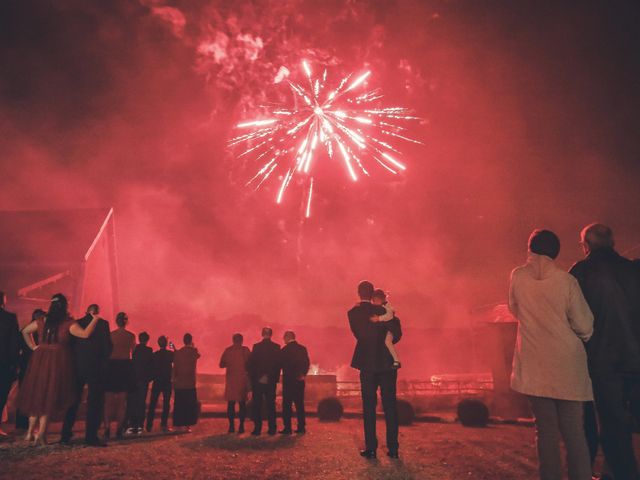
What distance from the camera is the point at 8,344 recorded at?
6.35 m

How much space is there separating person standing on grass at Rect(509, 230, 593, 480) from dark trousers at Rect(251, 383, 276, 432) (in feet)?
18.4

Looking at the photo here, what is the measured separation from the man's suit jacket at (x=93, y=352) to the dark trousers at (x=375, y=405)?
151 inches

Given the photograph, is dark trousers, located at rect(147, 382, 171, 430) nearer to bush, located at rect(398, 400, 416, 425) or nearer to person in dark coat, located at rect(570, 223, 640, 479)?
bush, located at rect(398, 400, 416, 425)

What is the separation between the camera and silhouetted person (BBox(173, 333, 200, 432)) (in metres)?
8.60

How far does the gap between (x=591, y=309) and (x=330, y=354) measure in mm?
46782

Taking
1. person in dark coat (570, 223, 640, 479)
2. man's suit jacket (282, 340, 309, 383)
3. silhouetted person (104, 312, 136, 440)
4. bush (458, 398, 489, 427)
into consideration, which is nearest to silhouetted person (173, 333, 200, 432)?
silhouetted person (104, 312, 136, 440)

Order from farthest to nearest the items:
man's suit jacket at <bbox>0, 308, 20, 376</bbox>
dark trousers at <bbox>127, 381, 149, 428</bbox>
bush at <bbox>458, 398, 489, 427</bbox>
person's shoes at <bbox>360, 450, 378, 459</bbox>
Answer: bush at <bbox>458, 398, 489, 427</bbox> < dark trousers at <bbox>127, 381, 149, 428</bbox> < man's suit jacket at <bbox>0, 308, 20, 376</bbox> < person's shoes at <bbox>360, 450, 378, 459</bbox>

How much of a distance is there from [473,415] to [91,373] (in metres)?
8.40

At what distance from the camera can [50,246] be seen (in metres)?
21.2

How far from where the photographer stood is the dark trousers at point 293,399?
26.2 feet

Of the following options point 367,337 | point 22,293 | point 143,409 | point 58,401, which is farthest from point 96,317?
point 22,293

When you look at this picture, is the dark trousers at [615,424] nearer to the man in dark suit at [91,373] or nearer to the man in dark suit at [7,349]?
the man in dark suit at [91,373]

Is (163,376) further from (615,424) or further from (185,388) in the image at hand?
(615,424)

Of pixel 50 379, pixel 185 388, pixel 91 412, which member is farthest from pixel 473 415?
pixel 50 379
